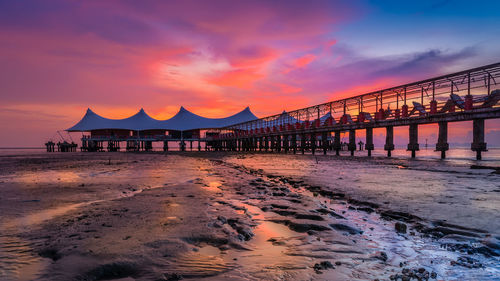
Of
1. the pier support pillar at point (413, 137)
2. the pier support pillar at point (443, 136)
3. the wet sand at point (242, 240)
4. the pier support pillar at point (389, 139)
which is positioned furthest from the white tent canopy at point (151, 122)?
the wet sand at point (242, 240)

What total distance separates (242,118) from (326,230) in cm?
8194

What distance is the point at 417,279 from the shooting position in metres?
2.08

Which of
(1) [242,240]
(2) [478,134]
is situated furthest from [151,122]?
(1) [242,240]

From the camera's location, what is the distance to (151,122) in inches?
3280

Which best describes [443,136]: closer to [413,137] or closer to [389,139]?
[413,137]

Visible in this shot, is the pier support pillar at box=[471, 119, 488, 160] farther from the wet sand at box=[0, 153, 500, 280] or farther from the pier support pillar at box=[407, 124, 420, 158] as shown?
the wet sand at box=[0, 153, 500, 280]

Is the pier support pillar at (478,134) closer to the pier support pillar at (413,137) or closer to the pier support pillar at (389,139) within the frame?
the pier support pillar at (413,137)

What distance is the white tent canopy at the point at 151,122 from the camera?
261 ft

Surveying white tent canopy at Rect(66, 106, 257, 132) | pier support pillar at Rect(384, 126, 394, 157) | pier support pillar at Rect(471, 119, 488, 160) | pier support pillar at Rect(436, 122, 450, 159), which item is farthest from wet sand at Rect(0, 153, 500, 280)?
white tent canopy at Rect(66, 106, 257, 132)

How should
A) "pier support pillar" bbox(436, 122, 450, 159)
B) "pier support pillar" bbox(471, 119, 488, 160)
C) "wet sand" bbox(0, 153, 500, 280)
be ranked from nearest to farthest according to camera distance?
"wet sand" bbox(0, 153, 500, 280), "pier support pillar" bbox(471, 119, 488, 160), "pier support pillar" bbox(436, 122, 450, 159)

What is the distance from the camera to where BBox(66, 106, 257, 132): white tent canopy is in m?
79.4

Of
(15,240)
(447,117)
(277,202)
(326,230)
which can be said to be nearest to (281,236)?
(326,230)

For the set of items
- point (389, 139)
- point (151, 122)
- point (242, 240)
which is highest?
point (151, 122)

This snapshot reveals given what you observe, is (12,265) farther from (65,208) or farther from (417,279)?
Answer: (417,279)
